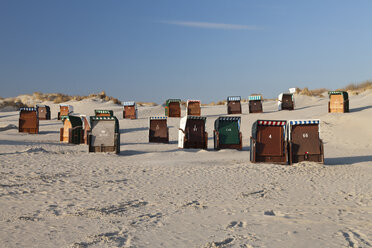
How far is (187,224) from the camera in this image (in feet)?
21.0

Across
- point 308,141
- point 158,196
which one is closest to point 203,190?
point 158,196

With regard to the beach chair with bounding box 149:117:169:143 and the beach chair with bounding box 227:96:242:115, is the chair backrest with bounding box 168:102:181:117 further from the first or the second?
the beach chair with bounding box 149:117:169:143

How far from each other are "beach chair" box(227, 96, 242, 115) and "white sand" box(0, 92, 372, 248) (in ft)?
77.5

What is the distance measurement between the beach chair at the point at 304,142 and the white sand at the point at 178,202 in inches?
14.5

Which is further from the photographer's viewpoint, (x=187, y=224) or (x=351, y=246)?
(x=187, y=224)

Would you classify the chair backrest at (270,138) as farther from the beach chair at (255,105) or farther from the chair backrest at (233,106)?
the chair backrest at (233,106)

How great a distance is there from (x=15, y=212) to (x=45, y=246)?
209cm

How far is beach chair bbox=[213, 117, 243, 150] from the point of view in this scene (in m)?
19.0

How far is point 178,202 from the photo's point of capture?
8023 mm

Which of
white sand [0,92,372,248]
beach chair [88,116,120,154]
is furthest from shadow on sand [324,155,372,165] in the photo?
beach chair [88,116,120,154]

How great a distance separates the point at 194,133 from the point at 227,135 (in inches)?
59.8

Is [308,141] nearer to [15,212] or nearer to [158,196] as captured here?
[158,196]

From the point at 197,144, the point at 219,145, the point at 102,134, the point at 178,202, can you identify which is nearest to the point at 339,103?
the point at 219,145

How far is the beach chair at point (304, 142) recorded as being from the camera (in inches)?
539
